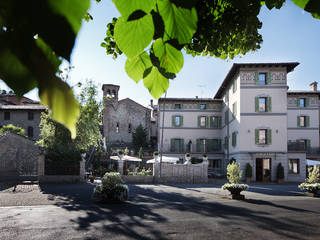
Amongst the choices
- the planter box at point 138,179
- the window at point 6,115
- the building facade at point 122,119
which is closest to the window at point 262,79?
the planter box at point 138,179

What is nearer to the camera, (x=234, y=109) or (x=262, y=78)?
(x=262, y=78)

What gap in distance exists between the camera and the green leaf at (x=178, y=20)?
87 cm

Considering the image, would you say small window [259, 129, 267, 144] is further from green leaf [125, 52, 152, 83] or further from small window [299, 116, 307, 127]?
green leaf [125, 52, 152, 83]

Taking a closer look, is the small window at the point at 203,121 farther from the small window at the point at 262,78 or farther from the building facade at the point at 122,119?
the building facade at the point at 122,119

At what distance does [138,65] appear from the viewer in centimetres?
118

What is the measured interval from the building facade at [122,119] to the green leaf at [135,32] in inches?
1756

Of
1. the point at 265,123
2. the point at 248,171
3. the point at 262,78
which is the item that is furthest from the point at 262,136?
the point at 262,78

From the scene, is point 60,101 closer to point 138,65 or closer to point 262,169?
point 138,65

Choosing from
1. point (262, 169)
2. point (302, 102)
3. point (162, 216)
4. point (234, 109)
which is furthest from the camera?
point (302, 102)

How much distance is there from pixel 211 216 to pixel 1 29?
1109 cm

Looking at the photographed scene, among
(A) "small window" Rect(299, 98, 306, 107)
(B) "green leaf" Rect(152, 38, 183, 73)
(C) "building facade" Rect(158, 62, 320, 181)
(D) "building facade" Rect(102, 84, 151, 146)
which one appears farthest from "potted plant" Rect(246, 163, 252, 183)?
(B) "green leaf" Rect(152, 38, 183, 73)

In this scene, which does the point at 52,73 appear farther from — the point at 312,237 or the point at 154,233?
the point at 312,237

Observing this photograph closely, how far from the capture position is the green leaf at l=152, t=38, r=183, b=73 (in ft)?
3.42

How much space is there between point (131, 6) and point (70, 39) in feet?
1.27
